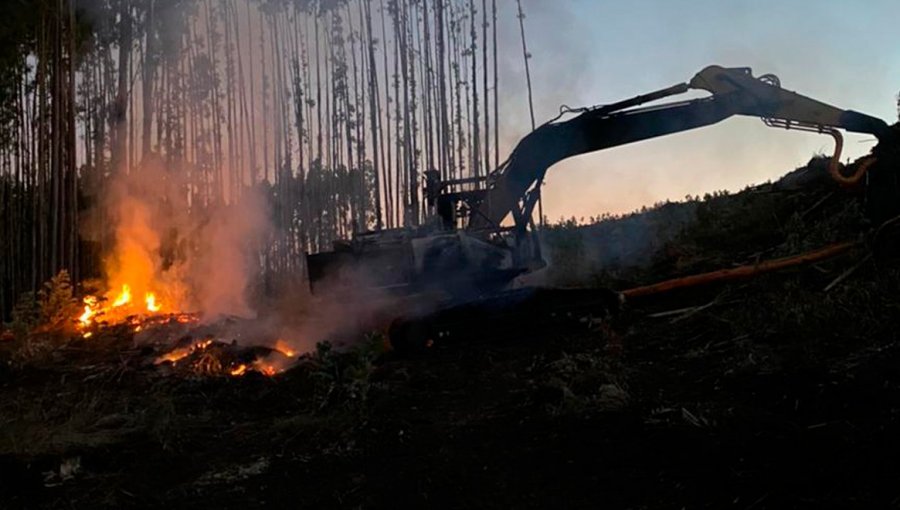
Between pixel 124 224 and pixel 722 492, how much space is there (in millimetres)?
14988

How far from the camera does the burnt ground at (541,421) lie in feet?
12.4

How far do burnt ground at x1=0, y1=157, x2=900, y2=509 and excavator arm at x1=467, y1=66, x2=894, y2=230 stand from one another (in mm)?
1942

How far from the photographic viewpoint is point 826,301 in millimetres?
6910

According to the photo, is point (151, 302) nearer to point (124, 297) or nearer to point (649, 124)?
point (124, 297)

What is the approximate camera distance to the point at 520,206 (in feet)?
34.8

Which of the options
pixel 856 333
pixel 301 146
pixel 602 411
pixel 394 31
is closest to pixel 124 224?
pixel 301 146

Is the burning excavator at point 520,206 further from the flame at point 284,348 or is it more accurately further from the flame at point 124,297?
the flame at point 124,297

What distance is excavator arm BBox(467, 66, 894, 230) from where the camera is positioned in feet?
30.0

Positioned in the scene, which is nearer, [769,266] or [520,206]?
[769,266]

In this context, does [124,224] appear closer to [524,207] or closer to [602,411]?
[524,207]

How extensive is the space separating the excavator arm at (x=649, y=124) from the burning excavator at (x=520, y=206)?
14mm

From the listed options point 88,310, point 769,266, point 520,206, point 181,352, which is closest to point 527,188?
point 520,206

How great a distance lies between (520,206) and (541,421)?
571cm

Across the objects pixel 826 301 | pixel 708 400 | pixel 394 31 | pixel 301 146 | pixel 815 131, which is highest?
pixel 394 31
